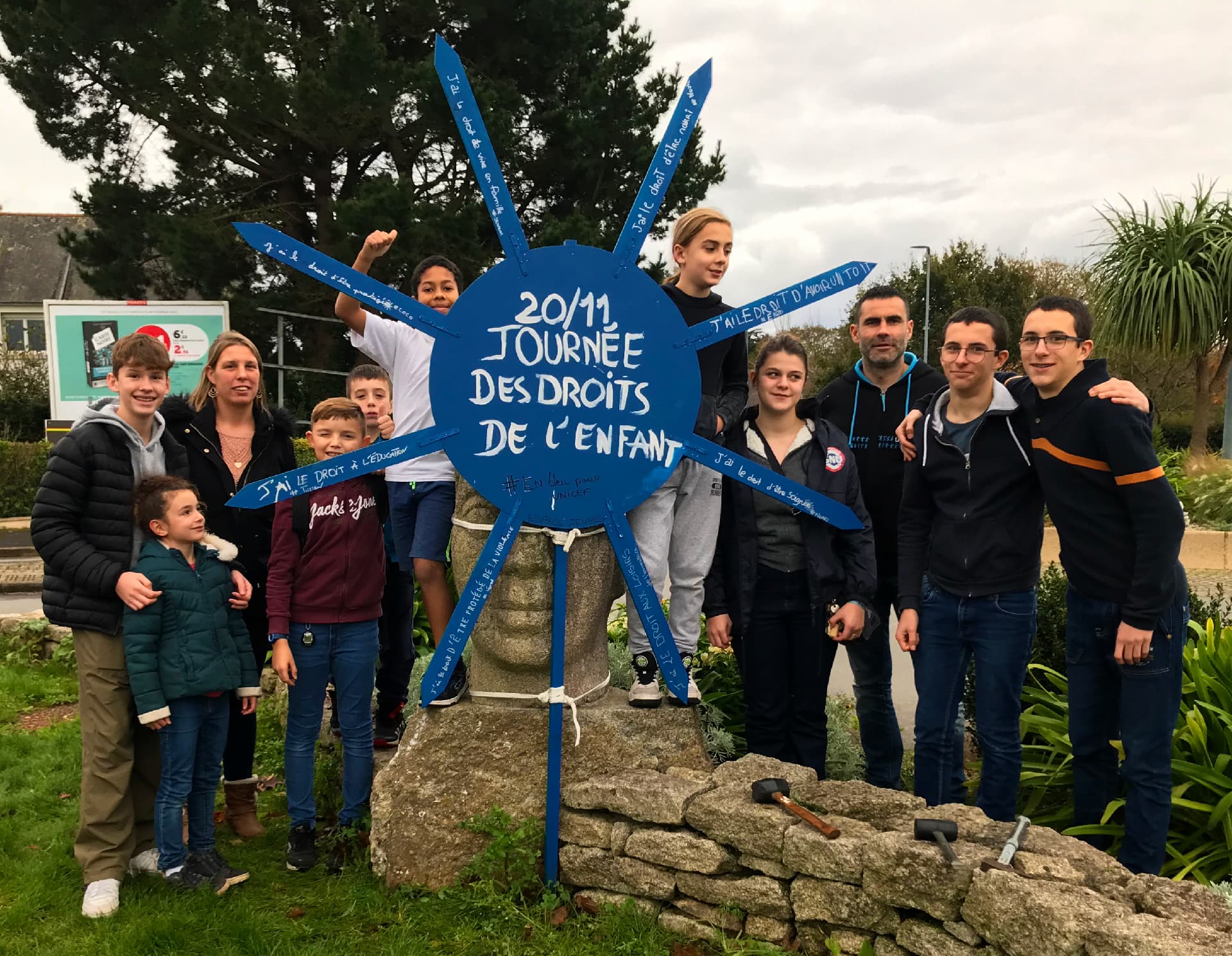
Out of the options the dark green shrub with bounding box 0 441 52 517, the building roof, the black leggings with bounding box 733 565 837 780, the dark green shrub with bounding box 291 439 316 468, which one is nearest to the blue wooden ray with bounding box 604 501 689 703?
the black leggings with bounding box 733 565 837 780

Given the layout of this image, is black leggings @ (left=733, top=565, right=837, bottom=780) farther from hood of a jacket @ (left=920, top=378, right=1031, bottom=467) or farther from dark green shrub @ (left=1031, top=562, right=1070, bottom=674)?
dark green shrub @ (left=1031, top=562, right=1070, bottom=674)

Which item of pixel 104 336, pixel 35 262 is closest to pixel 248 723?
pixel 104 336

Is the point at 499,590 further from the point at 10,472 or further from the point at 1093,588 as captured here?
the point at 10,472

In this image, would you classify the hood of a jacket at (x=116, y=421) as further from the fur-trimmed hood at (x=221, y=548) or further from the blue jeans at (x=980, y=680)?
the blue jeans at (x=980, y=680)

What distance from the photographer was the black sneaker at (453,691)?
3.18m

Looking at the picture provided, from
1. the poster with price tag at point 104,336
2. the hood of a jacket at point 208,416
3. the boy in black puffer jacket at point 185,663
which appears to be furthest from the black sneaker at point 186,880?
the poster with price tag at point 104,336

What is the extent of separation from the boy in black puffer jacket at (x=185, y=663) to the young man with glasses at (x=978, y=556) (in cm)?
235

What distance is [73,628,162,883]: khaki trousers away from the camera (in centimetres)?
305

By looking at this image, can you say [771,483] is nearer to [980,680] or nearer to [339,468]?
[980,680]

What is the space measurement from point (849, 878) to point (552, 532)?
4.49ft

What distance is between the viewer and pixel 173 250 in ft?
43.3

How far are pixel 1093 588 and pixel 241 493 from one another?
2576mm

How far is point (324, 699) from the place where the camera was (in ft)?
10.8

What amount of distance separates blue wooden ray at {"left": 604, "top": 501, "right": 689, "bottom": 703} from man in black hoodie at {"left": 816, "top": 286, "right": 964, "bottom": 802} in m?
0.88
